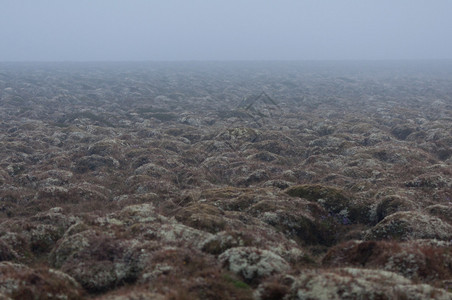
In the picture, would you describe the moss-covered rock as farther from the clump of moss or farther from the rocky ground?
the clump of moss

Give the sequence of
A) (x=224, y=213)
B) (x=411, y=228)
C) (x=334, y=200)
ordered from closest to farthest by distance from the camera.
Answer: (x=411, y=228)
(x=224, y=213)
(x=334, y=200)

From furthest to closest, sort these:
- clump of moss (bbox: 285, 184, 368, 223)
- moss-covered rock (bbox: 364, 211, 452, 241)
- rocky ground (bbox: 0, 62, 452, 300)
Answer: clump of moss (bbox: 285, 184, 368, 223)
moss-covered rock (bbox: 364, 211, 452, 241)
rocky ground (bbox: 0, 62, 452, 300)

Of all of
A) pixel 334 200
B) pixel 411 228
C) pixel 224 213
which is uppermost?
pixel 411 228

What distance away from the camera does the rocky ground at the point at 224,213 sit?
1246cm

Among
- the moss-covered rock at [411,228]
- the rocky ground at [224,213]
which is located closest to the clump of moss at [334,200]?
Answer: the rocky ground at [224,213]

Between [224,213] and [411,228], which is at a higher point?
[411,228]

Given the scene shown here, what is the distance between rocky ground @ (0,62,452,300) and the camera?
1246 cm

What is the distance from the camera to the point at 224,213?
73.6 feet

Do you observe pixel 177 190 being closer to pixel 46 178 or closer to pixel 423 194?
pixel 46 178

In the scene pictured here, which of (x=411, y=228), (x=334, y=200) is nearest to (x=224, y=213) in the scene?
(x=334, y=200)

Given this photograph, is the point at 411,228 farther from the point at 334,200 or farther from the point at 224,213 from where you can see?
the point at 224,213

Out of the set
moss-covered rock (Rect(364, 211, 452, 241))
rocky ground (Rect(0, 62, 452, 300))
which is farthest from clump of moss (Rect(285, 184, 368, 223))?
moss-covered rock (Rect(364, 211, 452, 241))

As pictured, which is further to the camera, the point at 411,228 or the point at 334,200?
the point at 334,200

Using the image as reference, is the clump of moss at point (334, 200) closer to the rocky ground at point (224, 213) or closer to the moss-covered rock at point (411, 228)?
the rocky ground at point (224, 213)
